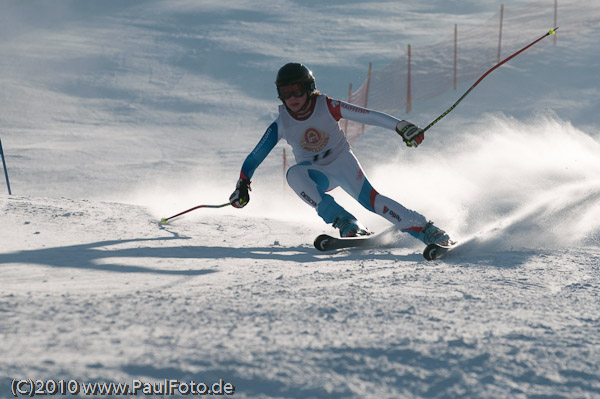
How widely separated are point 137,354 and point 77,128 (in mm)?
14127

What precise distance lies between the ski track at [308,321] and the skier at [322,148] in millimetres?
748

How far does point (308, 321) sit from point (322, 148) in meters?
2.66

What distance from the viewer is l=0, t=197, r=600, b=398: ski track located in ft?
6.82

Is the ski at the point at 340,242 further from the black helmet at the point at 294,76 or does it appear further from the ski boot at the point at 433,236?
the black helmet at the point at 294,76

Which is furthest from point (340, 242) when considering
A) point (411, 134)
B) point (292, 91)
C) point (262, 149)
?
point (292, 91)

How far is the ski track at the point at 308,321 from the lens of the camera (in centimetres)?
208

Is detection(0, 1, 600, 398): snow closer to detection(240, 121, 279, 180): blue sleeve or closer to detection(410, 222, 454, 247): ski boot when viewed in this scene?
detection(410, 222, 454, 247): ski boot

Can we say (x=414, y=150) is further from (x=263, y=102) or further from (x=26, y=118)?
(x=26, y=118)

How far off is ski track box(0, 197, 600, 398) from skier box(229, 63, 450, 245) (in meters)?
0.75

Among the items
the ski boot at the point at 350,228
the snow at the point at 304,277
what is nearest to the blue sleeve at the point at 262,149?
the snow at the point at 304,277

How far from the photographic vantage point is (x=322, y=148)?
200 inches

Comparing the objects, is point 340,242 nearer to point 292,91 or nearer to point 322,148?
point 322,148

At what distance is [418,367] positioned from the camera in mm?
2162

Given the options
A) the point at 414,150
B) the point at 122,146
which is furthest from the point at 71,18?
the point at 414,150
